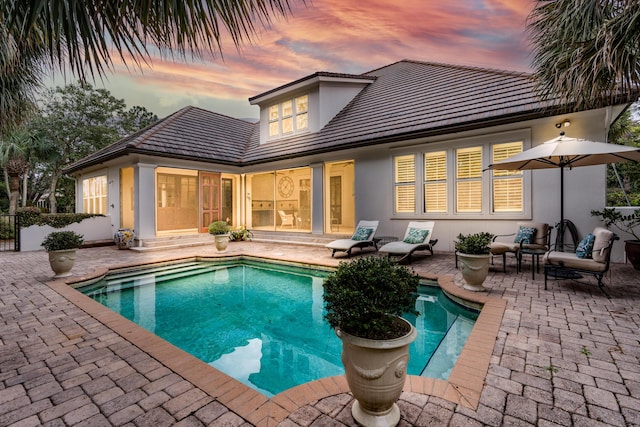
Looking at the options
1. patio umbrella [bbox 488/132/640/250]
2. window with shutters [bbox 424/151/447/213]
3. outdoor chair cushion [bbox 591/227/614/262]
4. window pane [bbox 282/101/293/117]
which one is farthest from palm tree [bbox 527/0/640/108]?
window pane [bbox 282/101/293/117]

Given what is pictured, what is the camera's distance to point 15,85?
18.9ft

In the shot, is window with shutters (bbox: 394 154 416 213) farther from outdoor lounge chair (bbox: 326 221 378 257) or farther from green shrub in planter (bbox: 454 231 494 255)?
green shrub in planter (bbox: 454 231 494 255)

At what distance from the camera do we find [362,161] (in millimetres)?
10695

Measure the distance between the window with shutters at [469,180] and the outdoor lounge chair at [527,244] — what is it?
1.45 meters

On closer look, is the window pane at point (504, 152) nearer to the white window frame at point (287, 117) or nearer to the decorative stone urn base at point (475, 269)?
the decorative stone urn base at point (475, 269)

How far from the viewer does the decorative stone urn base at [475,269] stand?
5.01 meters

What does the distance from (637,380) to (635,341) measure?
0.99 metres

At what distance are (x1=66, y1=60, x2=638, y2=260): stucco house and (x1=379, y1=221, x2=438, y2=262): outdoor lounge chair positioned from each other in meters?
1.02

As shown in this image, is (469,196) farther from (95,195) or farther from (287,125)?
(95,195)

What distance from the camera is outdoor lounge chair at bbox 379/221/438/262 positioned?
7613 millimetres

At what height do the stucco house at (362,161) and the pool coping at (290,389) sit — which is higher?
the stucco house at (362,161)

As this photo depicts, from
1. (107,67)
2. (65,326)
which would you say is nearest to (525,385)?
(107,67)

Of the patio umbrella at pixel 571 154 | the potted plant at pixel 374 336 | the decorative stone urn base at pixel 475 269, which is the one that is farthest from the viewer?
the patio umbrella at pixel 571 154

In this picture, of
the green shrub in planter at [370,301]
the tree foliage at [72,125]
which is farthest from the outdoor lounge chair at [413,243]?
the tree foliage at [72,125]
